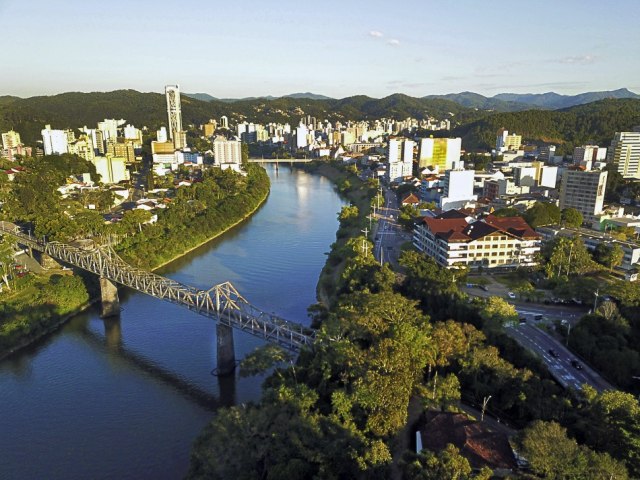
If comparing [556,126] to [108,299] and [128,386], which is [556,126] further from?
[128,386]

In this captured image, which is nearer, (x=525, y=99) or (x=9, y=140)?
(x=9, y=140)

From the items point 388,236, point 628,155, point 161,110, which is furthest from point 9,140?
point 628,155

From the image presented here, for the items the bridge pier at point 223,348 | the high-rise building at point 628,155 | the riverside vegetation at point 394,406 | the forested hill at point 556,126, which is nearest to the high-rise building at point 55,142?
the bridge pier at point 223,348

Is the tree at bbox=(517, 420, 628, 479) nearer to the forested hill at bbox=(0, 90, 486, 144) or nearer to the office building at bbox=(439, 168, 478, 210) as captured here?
the office building at bbox=(439, 168, 478, 210)

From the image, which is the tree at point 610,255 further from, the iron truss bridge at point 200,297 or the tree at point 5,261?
the tree at point 5,261

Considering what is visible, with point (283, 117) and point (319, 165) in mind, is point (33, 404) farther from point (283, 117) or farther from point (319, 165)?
point (283, 117)

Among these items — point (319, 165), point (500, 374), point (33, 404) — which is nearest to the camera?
point (500, 374)

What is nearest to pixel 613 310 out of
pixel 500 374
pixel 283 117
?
pixel 500 374

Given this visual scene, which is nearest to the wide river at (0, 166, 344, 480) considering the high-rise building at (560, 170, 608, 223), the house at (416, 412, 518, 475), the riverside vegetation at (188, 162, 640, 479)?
the riverside vegetation at (188, 162, 640, 479)
